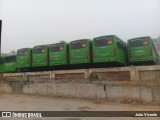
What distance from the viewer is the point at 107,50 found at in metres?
17.1

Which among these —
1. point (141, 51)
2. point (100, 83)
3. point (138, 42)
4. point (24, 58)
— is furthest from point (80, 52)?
point (24, 58)

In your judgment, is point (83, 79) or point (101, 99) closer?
point (101, 99)

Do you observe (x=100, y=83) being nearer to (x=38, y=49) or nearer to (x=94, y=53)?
(x=94, y=53)

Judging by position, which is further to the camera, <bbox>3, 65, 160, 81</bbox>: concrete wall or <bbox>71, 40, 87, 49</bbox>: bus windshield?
<bbox>71, 40, 87, 49</bbox>: bus windshield

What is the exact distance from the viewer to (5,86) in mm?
23484

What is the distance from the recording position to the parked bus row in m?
17.1

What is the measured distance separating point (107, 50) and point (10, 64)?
1415 cm

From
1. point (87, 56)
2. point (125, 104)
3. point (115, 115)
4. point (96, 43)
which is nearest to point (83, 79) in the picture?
point (87, 56)

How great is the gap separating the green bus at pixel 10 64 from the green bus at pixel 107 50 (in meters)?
12.0

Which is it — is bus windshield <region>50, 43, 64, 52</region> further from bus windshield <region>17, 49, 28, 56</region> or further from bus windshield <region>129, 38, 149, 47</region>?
bus windshield <region>129, 38, 149, 47</region>

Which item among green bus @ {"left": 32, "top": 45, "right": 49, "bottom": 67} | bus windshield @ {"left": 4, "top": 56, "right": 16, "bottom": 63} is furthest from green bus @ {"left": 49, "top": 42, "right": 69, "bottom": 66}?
bus windshield @ {"left": 4, "top": 56, "right": 16, "bottom": 63}

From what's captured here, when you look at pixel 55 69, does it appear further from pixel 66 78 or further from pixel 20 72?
pixel 20 72

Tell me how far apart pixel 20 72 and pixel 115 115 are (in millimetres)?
16130

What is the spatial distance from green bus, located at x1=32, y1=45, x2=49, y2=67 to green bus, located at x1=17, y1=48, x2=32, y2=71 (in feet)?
2.15
